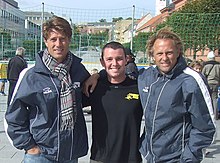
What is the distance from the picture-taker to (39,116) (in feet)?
9.37

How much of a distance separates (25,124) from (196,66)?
5.92 meters

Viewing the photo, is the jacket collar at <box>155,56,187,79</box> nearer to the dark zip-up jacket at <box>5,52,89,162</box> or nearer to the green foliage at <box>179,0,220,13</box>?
the dark zip-up jacket at <box>5,52,89,162</box>

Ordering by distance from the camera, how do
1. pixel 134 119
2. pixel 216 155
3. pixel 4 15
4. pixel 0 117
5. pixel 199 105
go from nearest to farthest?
1. pixel 199 105
2. pixel 134 119
3. pixel 216 155
4. pixel 0 117
5. pixel 4 15

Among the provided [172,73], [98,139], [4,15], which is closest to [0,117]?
[4,15]

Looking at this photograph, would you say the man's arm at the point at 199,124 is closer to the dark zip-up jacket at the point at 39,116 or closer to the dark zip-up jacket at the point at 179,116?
the dark zip-up jacket at the point at 179,116

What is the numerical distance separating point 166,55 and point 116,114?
66cm

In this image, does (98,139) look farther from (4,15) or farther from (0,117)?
(4,15)

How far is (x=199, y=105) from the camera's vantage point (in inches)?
105

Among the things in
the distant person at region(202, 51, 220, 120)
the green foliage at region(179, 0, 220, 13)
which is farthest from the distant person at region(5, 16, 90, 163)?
the green foliage at region(179, 0, 220, 13)

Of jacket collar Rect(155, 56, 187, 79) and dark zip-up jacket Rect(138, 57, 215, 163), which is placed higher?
jacket collar Rect(155, 56, 187, 79)

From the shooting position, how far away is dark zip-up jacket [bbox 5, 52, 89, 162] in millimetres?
2820

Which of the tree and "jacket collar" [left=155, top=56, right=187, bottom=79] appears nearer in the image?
"jacket collar" [left=155, top=56, right=187, bottom=79]

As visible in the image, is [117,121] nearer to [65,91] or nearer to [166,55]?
[65,91]

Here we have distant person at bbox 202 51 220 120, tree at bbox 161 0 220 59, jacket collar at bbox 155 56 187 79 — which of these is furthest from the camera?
tree at bbox 161 0 220 59
